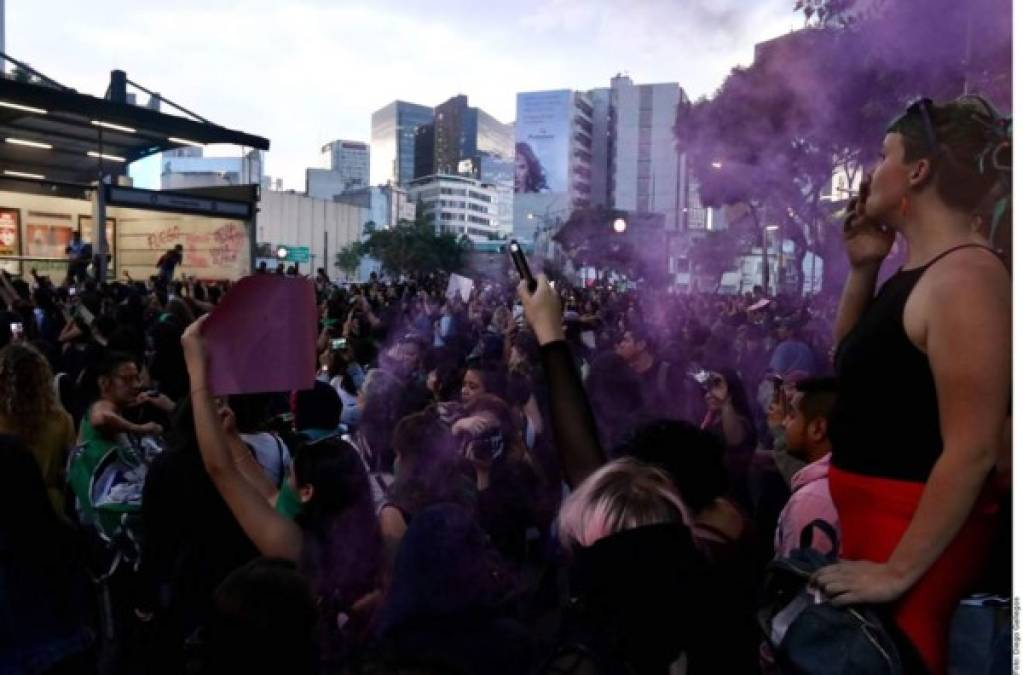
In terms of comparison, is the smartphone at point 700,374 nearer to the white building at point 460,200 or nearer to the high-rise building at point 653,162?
the high-rise building at point 653,162

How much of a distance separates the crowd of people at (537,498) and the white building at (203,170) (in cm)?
6713

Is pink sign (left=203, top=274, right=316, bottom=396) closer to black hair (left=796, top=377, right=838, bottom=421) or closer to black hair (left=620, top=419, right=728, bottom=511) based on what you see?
black hair (left=620, top=419, right=728, bottom=511)

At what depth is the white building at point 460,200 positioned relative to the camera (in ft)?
577

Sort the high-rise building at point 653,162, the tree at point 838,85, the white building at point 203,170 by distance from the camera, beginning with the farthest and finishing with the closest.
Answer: the white building at point 203,170 < the high-rise building at point 653,162 < the tree at point 838,85

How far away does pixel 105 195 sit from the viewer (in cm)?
1730

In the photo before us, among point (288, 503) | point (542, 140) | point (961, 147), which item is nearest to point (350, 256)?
point (542, 140)

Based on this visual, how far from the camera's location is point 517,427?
5195mm

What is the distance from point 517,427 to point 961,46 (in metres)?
2.96

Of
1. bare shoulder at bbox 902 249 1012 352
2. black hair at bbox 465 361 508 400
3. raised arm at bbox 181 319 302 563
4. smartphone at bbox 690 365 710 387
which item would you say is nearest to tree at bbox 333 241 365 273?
smartphone at bbox 690 365 710 387

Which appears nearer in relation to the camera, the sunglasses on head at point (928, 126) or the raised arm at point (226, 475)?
the sunglasses on head at point (928, 126)

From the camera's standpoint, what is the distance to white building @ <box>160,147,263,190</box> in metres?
90.5

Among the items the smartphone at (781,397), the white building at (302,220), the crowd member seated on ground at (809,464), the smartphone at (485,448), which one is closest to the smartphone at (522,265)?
the crowd member seated on ground at (809,464)

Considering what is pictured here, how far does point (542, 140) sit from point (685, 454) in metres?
95.1

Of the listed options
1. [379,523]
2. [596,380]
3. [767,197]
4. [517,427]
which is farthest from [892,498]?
[767,197]
